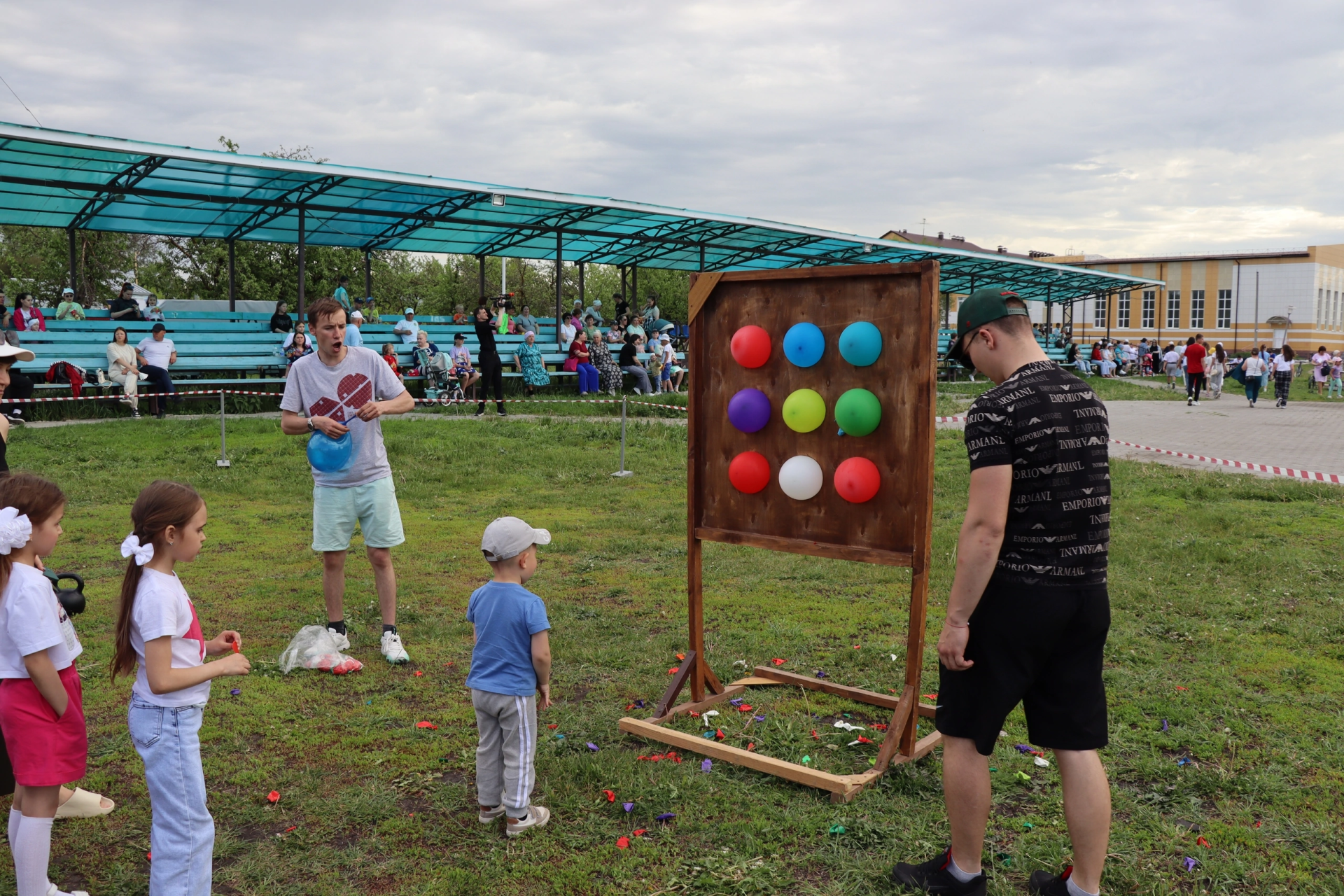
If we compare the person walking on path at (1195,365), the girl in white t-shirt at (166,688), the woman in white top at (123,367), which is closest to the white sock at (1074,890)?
the girl in white t-shirt at (166,688)

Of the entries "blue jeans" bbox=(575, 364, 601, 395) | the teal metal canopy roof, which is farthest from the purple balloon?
"blue jeans" bbox=(575, 364, 601, 395)

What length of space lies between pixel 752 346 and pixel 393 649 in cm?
281

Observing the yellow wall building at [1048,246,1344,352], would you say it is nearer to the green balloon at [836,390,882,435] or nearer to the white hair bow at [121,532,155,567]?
the green balloon at [836,390,882,435]

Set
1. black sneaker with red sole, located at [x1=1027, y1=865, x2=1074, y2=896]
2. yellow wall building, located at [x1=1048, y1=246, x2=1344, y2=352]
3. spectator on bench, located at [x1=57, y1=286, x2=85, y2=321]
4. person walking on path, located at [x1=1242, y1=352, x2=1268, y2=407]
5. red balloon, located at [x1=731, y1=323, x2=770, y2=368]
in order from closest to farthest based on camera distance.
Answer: black sneaker with red sole, located at [x1=1027, y1=865, x2=1074, y2=896] → red balloon, located at [x1=731, y1=323, x2=770, y2=368] → spectator on bench, located at [x1=57, y1=286, x2=85, y2=321] → person walking on path, located at [x1=1242, y1=352, x2=1268, y2=407] → yellow wall building, located at [x1=1048, y1=246, x2=1344, y2=352]

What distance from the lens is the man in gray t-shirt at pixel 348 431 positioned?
5227mm

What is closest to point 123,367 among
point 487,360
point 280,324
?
point 280,324

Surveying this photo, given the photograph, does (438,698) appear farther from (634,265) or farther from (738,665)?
(634,265)

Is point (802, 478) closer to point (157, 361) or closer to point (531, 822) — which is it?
point (531, 822)

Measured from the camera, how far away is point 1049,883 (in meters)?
3.24

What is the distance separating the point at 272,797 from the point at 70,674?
1081mm

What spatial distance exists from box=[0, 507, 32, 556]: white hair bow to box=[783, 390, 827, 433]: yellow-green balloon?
9.73 ft

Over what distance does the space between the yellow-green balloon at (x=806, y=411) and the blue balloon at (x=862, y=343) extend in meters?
0.27

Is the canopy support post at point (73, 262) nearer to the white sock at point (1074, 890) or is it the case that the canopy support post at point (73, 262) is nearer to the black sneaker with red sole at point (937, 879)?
the black sneaker with red sole at point (937, 879)

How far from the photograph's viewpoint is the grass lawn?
11.3 ft
